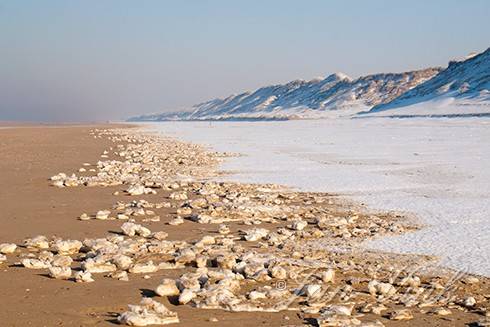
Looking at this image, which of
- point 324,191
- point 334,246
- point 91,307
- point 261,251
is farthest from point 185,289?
point 324,191

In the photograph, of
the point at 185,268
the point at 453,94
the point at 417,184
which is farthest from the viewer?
the point at 453,94

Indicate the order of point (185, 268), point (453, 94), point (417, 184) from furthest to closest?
point (453, 94)
point (417, 184)
point (185, 268)

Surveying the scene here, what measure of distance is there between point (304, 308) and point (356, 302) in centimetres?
46

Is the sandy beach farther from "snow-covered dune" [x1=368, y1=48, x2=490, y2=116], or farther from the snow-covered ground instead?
"snow-covered dune" [x1=368, y1=48, x2=490, y2=116]

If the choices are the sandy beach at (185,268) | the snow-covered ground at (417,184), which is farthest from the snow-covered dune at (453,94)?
the sandy beach at (185,268)

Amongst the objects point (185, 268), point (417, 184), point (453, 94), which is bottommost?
point (417, 184)

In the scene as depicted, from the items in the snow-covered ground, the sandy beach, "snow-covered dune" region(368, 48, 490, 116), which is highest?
"snow-covered dune" region(368, 48, 490, 116)

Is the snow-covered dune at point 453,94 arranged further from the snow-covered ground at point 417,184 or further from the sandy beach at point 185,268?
the sandy beach at point 185,268

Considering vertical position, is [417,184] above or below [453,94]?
below

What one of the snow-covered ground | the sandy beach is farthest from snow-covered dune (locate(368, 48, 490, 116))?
the sandy beach

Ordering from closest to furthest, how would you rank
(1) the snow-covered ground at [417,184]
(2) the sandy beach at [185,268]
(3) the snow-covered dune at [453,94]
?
(2) the sandy beach at [185,268] → (1) the snow-covered ground at [417,184] → (3) the snow-covered dune at [453,94]

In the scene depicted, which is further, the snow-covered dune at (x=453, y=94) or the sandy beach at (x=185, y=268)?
the snow-covered dune at (x=453, y=94)

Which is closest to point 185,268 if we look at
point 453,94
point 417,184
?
point 417,184

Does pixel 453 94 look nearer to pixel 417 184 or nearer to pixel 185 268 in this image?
pixel 417 184
